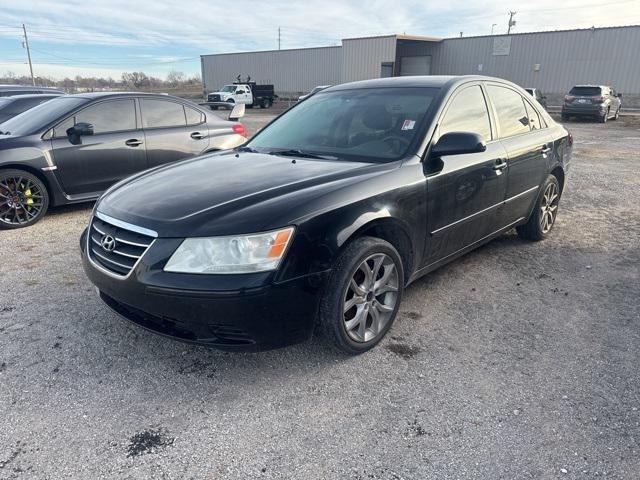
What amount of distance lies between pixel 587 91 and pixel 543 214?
67.0 feet

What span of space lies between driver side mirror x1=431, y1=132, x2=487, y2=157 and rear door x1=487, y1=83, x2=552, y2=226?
109cm

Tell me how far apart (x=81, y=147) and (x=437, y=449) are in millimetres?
5482

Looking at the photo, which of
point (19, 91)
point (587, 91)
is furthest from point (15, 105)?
point (587, 91)

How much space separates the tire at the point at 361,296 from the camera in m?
2.69

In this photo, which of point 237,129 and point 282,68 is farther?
point 282,68

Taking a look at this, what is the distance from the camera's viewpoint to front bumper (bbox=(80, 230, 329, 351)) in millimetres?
2393

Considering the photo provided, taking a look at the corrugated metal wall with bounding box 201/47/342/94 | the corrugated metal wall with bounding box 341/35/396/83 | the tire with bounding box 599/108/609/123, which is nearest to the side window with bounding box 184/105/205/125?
the tire with bounding box 599/108/609/123

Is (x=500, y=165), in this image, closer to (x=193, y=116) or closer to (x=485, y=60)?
(x=193, y=116)

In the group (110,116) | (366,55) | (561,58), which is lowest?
(110,116)

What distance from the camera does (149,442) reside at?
2.28m

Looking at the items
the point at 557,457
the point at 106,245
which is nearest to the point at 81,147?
the point at 106,245

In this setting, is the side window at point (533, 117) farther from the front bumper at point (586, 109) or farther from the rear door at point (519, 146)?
the front bumper at point (586, 109)

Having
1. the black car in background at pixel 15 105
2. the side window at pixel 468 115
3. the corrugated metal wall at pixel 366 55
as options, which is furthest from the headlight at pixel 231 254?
the corrugated metal wall at pixel 366 55

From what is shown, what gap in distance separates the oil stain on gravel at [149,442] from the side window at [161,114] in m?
5.11
